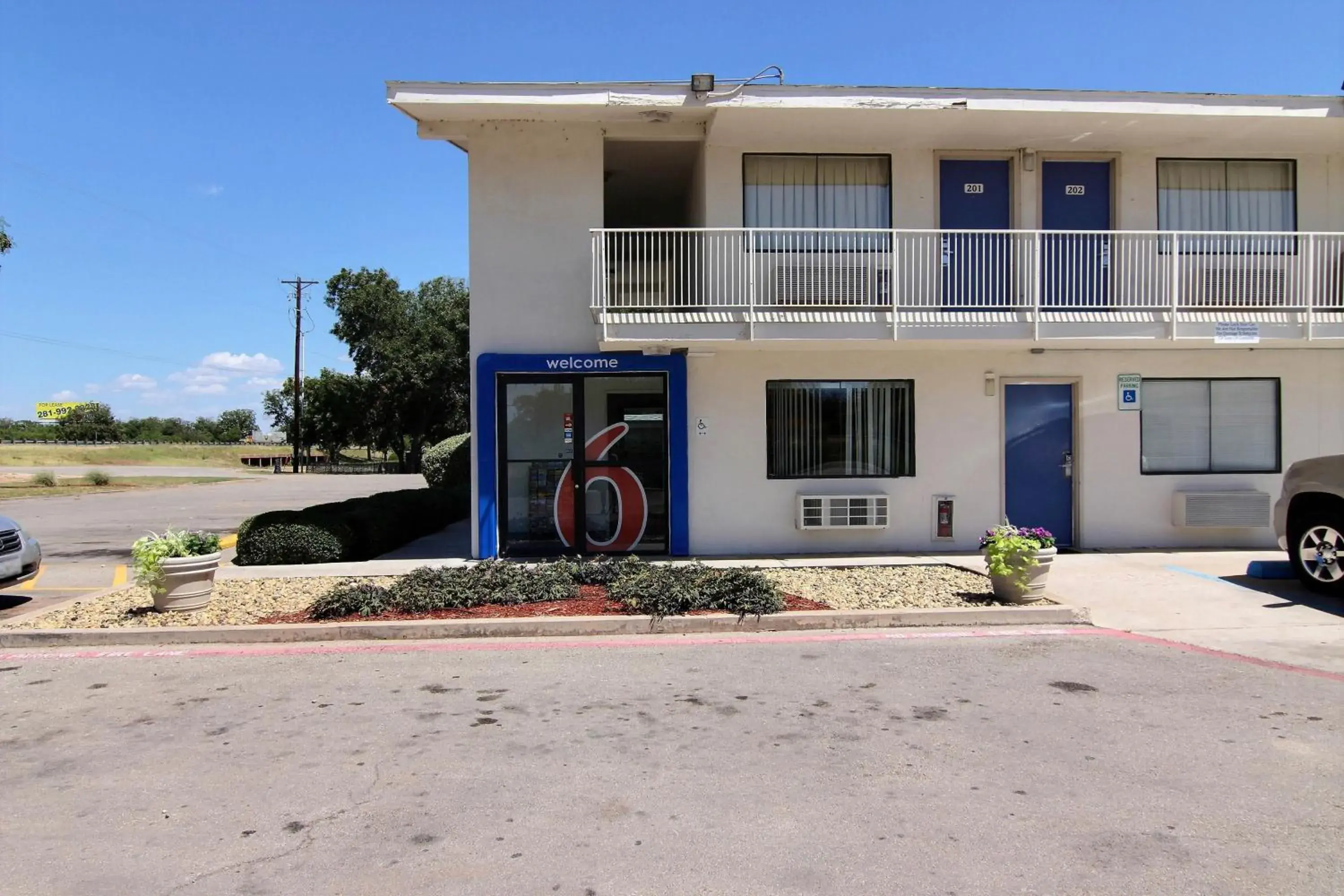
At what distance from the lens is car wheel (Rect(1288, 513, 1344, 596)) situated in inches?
324

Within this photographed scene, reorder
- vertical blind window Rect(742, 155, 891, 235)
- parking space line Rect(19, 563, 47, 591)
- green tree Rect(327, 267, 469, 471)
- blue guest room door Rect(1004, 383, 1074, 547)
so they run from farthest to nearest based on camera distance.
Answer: green tree Rect(327, 267, 469, 471) → blue guest room door Rect(1004, 383, 1074, 547) → vertical blind window Rect(742, 155, 891, 235) → parking space line Rect(19, 563, 47, 591)

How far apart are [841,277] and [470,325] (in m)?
5.01

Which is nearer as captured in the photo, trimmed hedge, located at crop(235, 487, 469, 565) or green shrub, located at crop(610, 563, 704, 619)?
green shrub, located at crop(610, 563, 704, 619)

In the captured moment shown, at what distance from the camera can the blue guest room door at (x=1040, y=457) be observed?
38.6 feet

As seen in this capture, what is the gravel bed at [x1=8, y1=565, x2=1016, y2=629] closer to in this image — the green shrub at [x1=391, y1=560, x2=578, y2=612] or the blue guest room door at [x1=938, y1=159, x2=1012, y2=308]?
the green shrub at [x1=391, y1=560, x2=578, y2=612]

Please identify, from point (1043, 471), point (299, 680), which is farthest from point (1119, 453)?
point (299, 680)

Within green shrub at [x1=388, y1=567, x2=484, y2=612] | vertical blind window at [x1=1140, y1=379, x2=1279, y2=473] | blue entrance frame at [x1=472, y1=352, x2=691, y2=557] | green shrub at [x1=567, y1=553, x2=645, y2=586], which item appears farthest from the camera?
vertical blind window at [x1=1140, y1=379, x2=1279, y2=473]

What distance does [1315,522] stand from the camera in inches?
334

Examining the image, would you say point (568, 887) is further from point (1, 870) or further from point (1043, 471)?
point (1043, 471)

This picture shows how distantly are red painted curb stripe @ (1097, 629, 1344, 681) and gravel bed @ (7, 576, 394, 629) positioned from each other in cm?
745

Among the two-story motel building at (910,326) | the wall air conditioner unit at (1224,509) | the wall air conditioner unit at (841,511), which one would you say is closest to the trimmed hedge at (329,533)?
the two-story motel building at (910,326)

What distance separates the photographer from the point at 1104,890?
127 inches

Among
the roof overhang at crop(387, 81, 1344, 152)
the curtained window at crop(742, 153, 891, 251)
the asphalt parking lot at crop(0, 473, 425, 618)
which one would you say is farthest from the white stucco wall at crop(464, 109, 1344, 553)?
the asphalt parking lot at crop(0, 473, 425, 618)

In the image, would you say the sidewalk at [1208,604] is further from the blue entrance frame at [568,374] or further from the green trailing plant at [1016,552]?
the blue entrance frame at [568,374]
